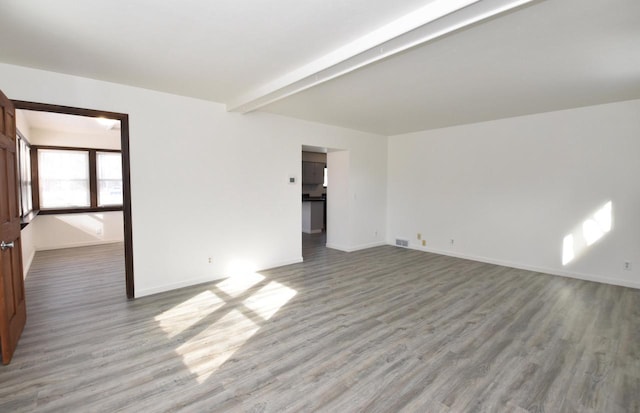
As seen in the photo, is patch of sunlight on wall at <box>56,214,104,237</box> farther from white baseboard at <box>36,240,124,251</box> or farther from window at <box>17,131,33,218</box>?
window at <box>17,131,33,218</box>

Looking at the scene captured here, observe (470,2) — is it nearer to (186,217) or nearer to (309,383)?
(309,383)

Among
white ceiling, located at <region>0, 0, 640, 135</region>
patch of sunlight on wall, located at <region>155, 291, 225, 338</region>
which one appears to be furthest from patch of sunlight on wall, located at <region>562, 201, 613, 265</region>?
patch of sunlight on wall, located at <region>155, 291, 225, 338</region>

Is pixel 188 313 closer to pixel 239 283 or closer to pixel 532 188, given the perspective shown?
pixel 239 283

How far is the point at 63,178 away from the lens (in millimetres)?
6527

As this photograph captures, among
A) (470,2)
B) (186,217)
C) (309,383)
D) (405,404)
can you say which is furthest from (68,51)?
(405,404)

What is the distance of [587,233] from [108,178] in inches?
374

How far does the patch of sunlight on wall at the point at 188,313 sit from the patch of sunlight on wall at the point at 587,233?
203 inches

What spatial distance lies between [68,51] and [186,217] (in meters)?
2.11

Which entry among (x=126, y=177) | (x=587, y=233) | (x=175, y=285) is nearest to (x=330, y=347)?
(x=175, y=285)

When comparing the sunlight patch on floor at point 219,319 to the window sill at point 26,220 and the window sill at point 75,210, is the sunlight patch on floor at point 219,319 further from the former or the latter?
the window sill at point 75,210

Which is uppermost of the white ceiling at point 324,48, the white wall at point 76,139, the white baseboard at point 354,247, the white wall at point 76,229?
the white ceiling at point 324,48

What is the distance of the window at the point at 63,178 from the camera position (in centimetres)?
631

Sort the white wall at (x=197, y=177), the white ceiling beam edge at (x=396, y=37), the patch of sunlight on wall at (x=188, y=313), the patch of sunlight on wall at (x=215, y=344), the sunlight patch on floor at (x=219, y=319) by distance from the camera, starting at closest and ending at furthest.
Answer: the white ceiling beam edge at (x=396, y=37) → the patch of sunlight on wall at (x=215, y=344) → the sunlight patch on floor at (x=219, y=319) → the patch of sunlight on wall at (x=188, y=313) → the white wall at (x=197, y=177)

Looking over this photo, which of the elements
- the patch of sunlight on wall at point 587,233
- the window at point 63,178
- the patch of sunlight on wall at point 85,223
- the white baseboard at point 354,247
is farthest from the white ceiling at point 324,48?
the patch of sunlight on wall at point 85,223
